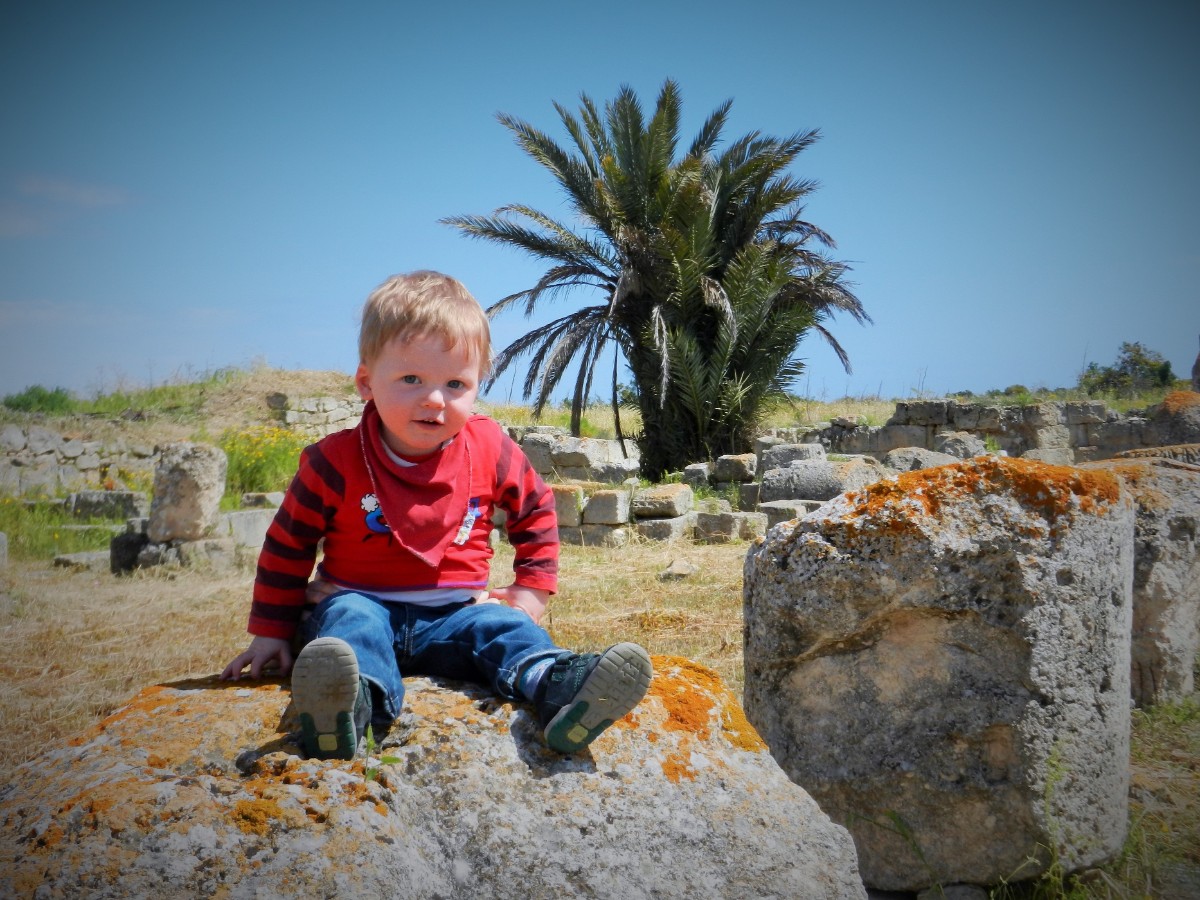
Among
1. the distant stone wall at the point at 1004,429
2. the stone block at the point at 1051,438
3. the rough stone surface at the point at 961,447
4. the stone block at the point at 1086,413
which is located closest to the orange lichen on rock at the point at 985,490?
the rough stone surface at the point at 961,447

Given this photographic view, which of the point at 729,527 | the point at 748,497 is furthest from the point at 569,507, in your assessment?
the point at 748,497

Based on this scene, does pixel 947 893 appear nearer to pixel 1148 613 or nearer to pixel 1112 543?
pixel 1112 543

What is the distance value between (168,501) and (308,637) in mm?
6647

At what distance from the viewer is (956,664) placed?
237 cm

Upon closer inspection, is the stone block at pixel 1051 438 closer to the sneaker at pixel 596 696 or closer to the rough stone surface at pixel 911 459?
the rough stone surface at pixel 911 459

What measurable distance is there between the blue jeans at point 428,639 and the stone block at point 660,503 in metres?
7.90

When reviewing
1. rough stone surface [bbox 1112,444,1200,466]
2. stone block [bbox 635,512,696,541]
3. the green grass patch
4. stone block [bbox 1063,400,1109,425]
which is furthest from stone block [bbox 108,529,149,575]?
stone block [bbox 1063,400,1109,425]

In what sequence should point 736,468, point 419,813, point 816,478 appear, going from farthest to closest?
1. point 736,468
2. point 816,478
3. point 419,813

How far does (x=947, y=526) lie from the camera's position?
2.27 meters

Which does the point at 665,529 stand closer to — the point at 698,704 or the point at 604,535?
the point at 604,535

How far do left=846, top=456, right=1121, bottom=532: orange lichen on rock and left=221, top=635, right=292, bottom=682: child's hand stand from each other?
1492 millimetres

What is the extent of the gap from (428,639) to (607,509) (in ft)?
25.3

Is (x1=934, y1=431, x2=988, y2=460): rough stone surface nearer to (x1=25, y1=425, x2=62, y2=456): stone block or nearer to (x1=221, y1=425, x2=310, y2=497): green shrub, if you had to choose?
(x1=221, y1=425, x2=310, y2=497): green shrub

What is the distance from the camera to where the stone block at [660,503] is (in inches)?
391
